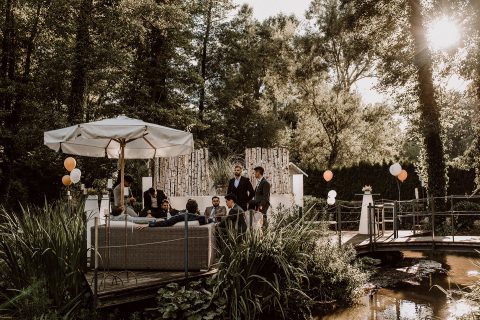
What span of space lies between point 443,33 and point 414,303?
35.9 feet

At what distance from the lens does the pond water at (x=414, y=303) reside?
8.20 m

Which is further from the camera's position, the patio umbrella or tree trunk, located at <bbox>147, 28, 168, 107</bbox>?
tree trunk, located at <bbox>147, 28, 168, 107</bbox>

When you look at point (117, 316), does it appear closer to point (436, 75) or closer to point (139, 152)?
point (139, 152)

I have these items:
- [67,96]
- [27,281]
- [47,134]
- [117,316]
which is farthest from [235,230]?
[67,96]

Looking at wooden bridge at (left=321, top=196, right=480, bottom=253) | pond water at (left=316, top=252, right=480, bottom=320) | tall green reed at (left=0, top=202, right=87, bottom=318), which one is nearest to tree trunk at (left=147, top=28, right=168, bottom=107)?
wooden bridge at (left=321, top=196, right=480, bottom=253)

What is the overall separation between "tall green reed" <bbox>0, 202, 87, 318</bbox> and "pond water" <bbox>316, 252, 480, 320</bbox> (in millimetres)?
4169

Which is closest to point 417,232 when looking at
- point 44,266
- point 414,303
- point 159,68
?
point 414,303

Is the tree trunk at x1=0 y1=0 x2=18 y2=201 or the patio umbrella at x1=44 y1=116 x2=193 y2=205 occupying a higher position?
the tree trunk at x1=0 y1=0 x2=18 y2=201

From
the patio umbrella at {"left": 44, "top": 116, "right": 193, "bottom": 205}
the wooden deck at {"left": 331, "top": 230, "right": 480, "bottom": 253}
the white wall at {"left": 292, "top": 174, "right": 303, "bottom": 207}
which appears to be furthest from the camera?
the white wall at {"left": 292, "top": 174, "right": 303, "bottom": 207}

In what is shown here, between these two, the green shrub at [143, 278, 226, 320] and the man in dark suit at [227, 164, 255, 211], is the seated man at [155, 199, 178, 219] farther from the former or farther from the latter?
the green shrub at [143, 278, 226, 320]

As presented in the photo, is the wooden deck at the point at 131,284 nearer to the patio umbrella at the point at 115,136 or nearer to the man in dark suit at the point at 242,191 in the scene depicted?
the patio umbrella at the point at 115,136

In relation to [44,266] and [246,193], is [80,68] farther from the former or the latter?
[44,266]

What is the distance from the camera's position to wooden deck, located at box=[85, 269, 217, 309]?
19.4ft

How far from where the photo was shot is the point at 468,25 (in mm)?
15398
